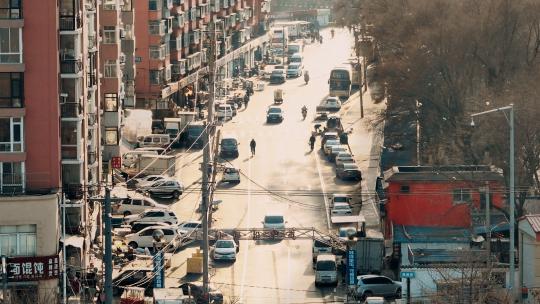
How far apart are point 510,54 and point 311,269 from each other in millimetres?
14780

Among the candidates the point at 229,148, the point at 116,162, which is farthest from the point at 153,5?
the point at 116,162

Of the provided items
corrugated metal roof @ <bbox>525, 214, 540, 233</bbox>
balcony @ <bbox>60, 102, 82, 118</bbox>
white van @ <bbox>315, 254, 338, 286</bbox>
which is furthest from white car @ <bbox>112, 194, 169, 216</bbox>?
corrugated metal roof @ <bbox>525, 214, 540, 233</bbox>

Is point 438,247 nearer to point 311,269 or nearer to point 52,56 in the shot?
point 311,269

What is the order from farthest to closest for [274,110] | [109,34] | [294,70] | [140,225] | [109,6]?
[294,70]
[274,110]
[109,6]
[109,34]
[140,225]

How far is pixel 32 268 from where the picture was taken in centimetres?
4903

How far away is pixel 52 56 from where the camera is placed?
49.8 m

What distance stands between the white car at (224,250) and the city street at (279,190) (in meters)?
0.36

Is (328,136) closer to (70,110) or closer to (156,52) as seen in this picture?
(156,52)

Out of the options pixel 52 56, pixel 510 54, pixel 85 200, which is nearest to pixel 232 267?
pixel 85 200

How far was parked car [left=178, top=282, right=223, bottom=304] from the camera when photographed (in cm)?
4907

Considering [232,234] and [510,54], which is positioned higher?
[510,54]

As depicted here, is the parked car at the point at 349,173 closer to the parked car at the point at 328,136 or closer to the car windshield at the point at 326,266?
the parked car at the point at 328,136

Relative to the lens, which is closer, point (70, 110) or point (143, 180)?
point (70, 110)

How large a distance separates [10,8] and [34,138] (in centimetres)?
353
